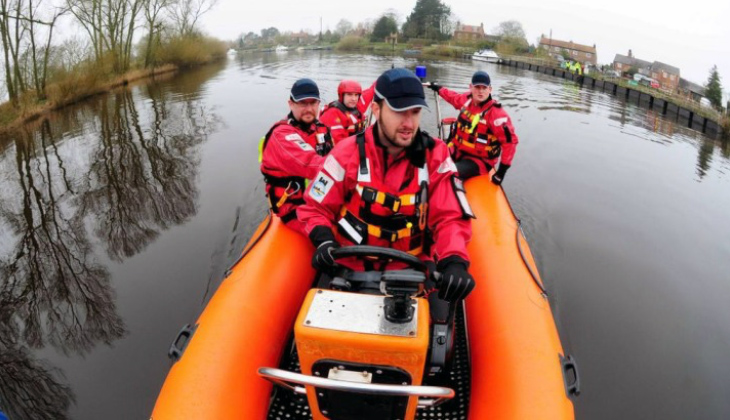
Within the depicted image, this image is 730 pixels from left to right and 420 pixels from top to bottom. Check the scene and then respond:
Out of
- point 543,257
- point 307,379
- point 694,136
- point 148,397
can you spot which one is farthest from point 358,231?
point 694,136

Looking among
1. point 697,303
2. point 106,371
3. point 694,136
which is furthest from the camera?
point 694,136

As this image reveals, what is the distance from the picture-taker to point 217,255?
455 centimetres

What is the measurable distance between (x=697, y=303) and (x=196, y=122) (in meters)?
10.3

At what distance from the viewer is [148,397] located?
2828 mm

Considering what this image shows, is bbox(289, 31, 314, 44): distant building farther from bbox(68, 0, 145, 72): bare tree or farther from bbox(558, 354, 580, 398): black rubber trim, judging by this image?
bbox(558, 354, 580, 398): black rubber trim

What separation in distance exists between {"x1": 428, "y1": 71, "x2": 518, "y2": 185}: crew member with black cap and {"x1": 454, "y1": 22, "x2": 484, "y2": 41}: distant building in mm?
63284

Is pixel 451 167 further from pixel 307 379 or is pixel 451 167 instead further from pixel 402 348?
pixel 307 379

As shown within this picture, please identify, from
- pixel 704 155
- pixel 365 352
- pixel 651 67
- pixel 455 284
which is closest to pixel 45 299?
pixel 365 352

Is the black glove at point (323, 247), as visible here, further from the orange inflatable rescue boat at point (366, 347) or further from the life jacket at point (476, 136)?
the life jacket at point (476, 136)

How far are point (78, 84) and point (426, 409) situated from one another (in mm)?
16166

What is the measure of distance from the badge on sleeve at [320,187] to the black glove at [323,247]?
182 millimetres

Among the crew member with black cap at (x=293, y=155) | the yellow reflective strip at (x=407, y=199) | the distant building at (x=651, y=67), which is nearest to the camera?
the yellow reflective strip at (x=407, y=199)

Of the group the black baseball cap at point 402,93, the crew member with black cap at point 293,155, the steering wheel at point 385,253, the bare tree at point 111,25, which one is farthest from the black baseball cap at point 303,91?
the bare tree at point 111,25

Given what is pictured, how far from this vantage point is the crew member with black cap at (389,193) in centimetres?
194
